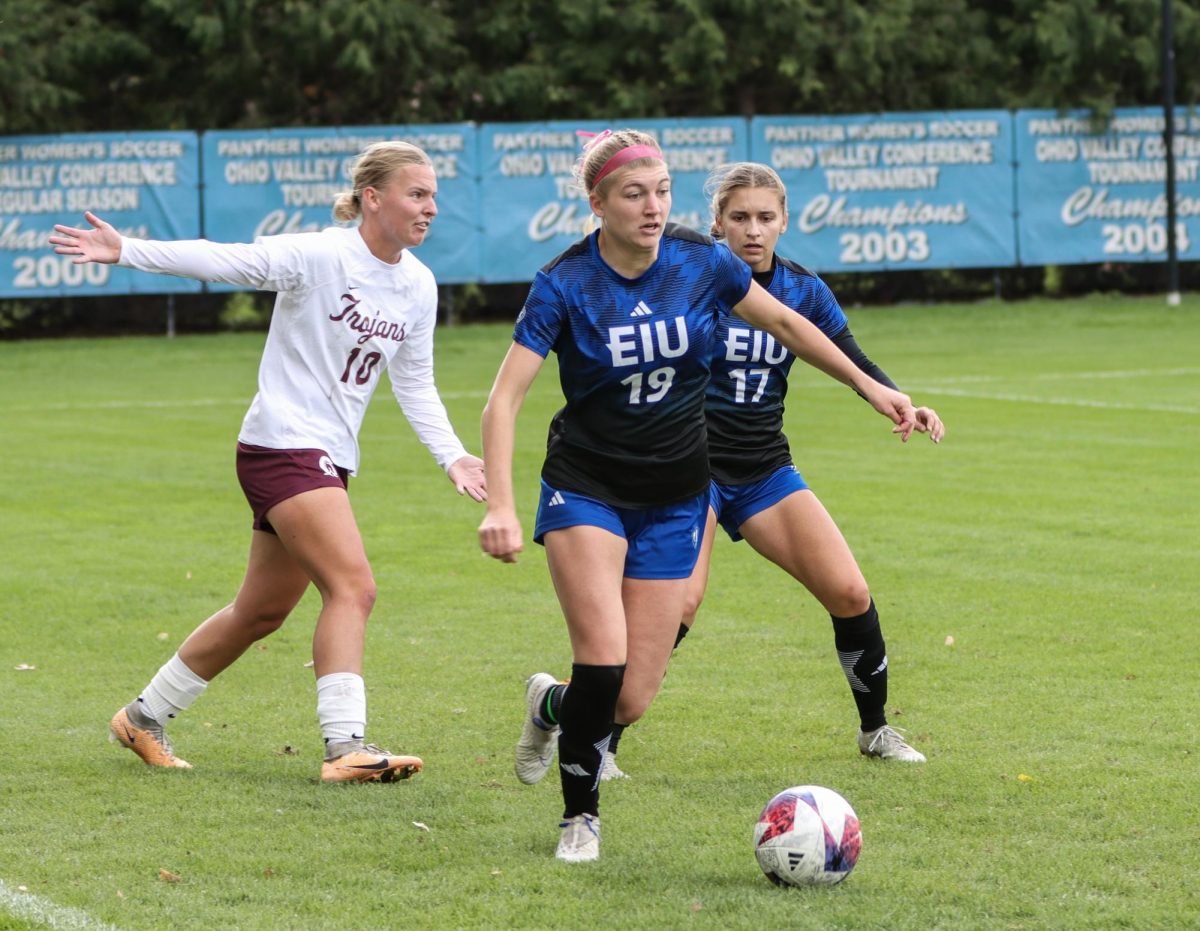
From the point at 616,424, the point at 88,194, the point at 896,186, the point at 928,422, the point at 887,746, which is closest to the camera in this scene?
the point at 616,424

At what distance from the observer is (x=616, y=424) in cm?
541

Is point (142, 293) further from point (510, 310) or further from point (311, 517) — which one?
point (311, 517)

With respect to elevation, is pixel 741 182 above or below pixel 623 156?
below

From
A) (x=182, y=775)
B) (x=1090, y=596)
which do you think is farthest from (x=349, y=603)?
(x=1090, y=596)

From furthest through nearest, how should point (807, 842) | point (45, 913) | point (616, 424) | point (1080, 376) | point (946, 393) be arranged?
1. point (1080, 376)
2. point (946, 393)
3. point (616, 424)
4. point (807, 842)
5. point (45, 913)

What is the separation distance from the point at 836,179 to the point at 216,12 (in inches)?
435

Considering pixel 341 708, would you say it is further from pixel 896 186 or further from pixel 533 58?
pixel 533 58

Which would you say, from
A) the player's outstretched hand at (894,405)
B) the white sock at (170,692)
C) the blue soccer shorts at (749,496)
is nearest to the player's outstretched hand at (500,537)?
the player's outstretched hand at (894,405)

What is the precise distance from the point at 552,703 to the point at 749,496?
1166 millimetres

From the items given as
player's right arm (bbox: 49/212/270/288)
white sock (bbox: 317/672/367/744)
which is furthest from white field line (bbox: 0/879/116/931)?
player's right arm (bbox: 49/212/270/288)

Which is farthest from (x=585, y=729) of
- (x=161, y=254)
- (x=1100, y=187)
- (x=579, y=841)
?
(x=1100, y=187)

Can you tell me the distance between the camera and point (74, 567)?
1070 centimetres

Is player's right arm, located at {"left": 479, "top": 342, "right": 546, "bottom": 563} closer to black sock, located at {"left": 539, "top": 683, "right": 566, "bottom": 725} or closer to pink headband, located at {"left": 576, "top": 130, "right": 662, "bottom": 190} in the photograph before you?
pink headband, located at {"left": 576, "top": 130, "right": 662, "bottom": 190}

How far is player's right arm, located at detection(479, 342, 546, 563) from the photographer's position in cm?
496
